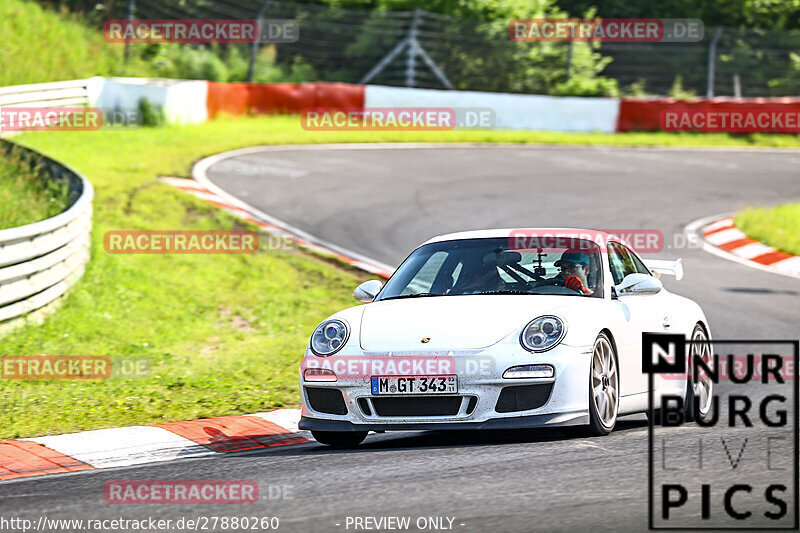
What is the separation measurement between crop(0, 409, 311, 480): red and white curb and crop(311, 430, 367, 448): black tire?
1.80 ft

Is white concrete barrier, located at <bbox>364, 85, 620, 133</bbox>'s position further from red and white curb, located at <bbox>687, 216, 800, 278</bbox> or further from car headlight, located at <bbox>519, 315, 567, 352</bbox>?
car headlight, located at <bbox>519, 315, 567, 352</bbox>

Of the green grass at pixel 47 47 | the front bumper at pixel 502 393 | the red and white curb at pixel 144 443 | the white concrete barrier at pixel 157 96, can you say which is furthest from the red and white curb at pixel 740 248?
the green grass at pixel 47 47

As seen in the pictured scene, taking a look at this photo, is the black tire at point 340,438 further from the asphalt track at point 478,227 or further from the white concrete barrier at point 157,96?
the white concrete barrier at point 157,96

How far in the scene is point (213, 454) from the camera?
7.05m

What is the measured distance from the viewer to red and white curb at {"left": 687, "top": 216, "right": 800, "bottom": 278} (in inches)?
584

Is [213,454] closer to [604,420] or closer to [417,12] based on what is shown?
[604,420]

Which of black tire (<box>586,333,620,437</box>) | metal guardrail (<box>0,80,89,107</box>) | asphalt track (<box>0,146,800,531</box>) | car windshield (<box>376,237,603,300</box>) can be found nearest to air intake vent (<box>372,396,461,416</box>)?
asphalt track (<box>0,146,800,531</box>)

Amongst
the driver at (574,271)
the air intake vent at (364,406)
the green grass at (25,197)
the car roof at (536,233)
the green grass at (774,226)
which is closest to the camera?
the air intake vent at (364,406)

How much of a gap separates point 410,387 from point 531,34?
2866cm

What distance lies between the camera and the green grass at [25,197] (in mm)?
12569

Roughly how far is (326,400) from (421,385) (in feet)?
2.12

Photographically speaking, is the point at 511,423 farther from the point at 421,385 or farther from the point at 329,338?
the point at 329,338

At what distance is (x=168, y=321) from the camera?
1159 centimetres

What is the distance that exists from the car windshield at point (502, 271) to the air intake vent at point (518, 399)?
Answer: 982mm
